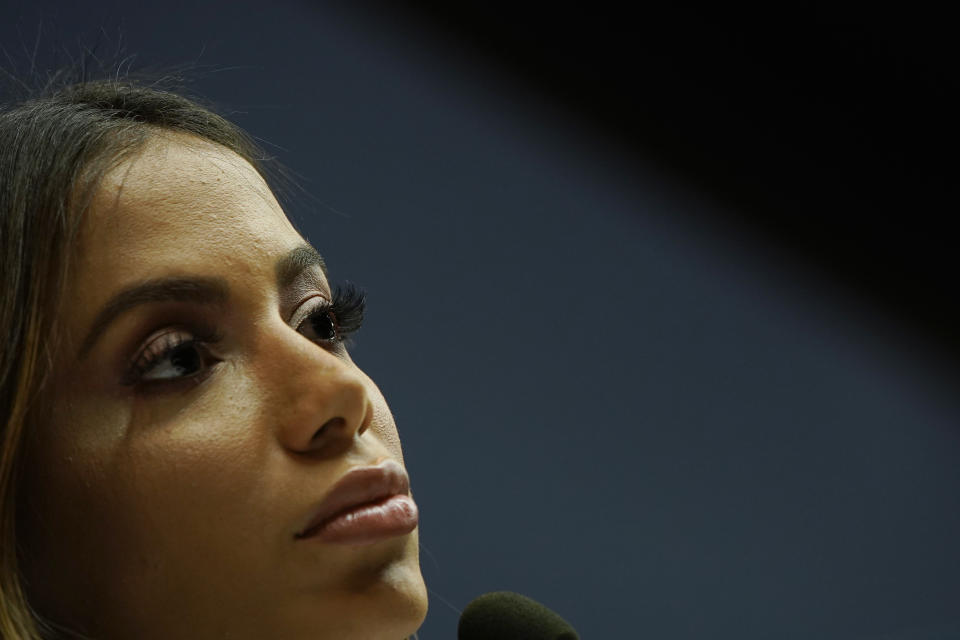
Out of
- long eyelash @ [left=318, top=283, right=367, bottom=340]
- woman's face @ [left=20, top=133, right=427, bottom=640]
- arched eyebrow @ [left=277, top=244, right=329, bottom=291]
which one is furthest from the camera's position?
long eyelash @ [left=318, top=283, right=367, bottom=340]

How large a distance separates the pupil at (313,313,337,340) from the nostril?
0.53 ft

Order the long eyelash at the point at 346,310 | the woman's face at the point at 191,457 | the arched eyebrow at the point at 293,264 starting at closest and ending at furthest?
1. the woman's face at the point at 191,457
2. the arched eyebrow at the point at 293,264
3. the long eyelash at the point at 346,310

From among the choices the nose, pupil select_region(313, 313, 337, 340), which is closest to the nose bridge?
the nose

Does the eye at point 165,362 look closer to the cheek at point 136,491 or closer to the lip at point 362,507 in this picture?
the cheek at point 136,491

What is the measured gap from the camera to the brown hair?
714 mm

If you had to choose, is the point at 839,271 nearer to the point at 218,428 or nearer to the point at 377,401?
the point at 377,401

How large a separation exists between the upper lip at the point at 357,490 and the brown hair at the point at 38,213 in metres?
0.20

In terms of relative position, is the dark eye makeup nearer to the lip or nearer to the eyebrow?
the eyebrow

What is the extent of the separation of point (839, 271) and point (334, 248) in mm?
613

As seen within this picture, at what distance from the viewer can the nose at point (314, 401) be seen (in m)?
0.73

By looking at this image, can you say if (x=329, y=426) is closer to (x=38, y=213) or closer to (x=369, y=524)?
(x=369, y=524)

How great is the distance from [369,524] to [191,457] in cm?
13

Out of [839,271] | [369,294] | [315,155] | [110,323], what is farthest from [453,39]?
[110,323]

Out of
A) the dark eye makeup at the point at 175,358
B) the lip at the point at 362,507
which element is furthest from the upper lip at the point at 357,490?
the dark eye makeup at the point at 175,358
